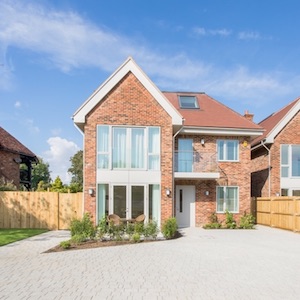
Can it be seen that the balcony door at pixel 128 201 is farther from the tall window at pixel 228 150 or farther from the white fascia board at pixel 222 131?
the tall window at pixel 228 150

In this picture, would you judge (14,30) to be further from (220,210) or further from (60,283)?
(220,210)

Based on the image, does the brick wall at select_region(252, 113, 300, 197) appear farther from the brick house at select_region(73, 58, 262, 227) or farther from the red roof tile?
the brick house at select_region(73, 58, 262, 227)

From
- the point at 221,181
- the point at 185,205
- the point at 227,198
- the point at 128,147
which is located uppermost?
the point at 128,147

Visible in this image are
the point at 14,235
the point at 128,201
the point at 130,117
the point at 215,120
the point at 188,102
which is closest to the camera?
the point at 14,235

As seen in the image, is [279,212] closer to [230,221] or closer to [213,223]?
[230,221]

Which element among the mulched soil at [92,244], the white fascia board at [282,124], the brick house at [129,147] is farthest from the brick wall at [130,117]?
the white fascia board at [282,124]

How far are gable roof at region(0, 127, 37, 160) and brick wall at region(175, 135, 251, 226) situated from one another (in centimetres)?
1404

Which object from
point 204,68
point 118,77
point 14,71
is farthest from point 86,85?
point 204,68

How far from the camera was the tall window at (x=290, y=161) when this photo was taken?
2053 centimetres

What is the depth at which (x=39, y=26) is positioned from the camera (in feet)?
39.0

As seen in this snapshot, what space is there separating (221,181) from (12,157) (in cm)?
1652

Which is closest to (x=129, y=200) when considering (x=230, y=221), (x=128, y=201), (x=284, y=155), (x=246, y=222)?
(x=128, y=201)

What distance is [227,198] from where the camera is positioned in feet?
62.1

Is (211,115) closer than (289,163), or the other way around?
(211,115)
